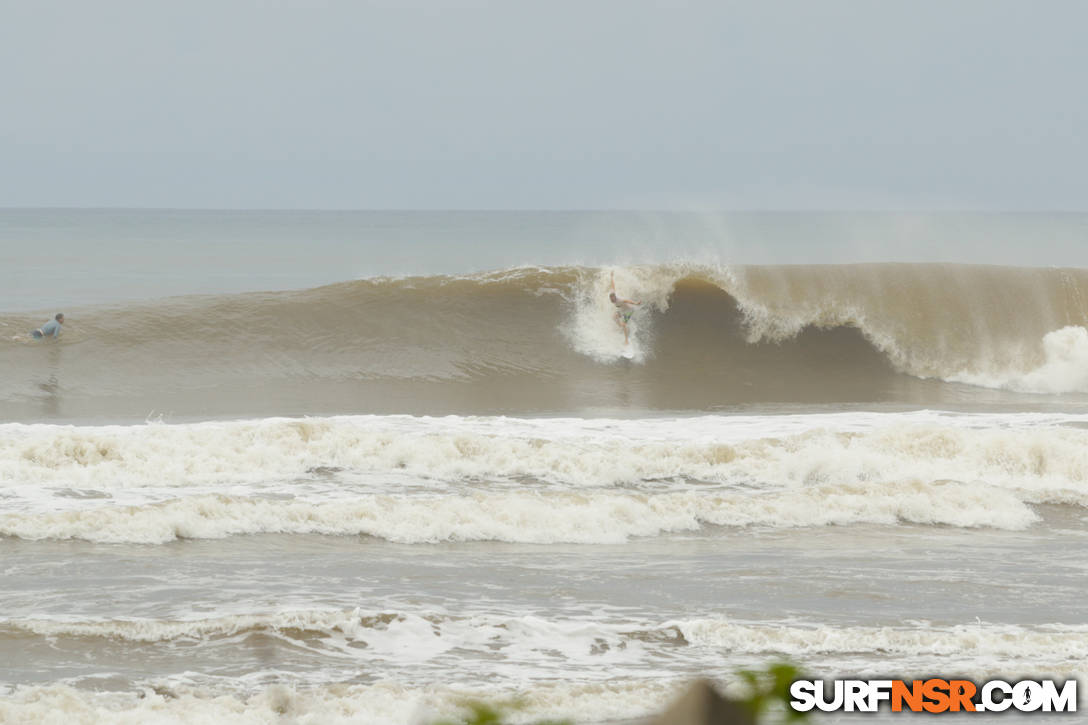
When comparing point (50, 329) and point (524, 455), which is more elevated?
point (50, 329)

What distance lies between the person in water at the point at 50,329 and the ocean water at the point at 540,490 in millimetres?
217

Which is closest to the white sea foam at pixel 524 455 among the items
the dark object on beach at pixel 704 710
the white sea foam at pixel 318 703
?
the white sea foam at pixel 318 703

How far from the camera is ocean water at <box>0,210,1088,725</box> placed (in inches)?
266

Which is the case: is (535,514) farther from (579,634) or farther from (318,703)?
(318,703)

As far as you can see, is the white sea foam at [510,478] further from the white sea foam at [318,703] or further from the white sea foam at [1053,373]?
the white sea foam at [1053,373]

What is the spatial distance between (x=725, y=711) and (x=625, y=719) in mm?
5364

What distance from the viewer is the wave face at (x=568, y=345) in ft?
59.6

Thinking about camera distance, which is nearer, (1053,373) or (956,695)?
(956,695)

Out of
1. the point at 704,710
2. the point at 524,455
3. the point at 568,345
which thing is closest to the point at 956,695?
the point at 704,710

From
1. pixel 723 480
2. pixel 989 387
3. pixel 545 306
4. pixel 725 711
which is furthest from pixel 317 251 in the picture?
pixel 725 711

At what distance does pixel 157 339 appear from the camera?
67.6 feet

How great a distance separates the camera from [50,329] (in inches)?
798

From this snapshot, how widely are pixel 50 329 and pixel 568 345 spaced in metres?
9.50

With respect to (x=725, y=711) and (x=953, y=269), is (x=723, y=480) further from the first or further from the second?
(x=953, y=269)
